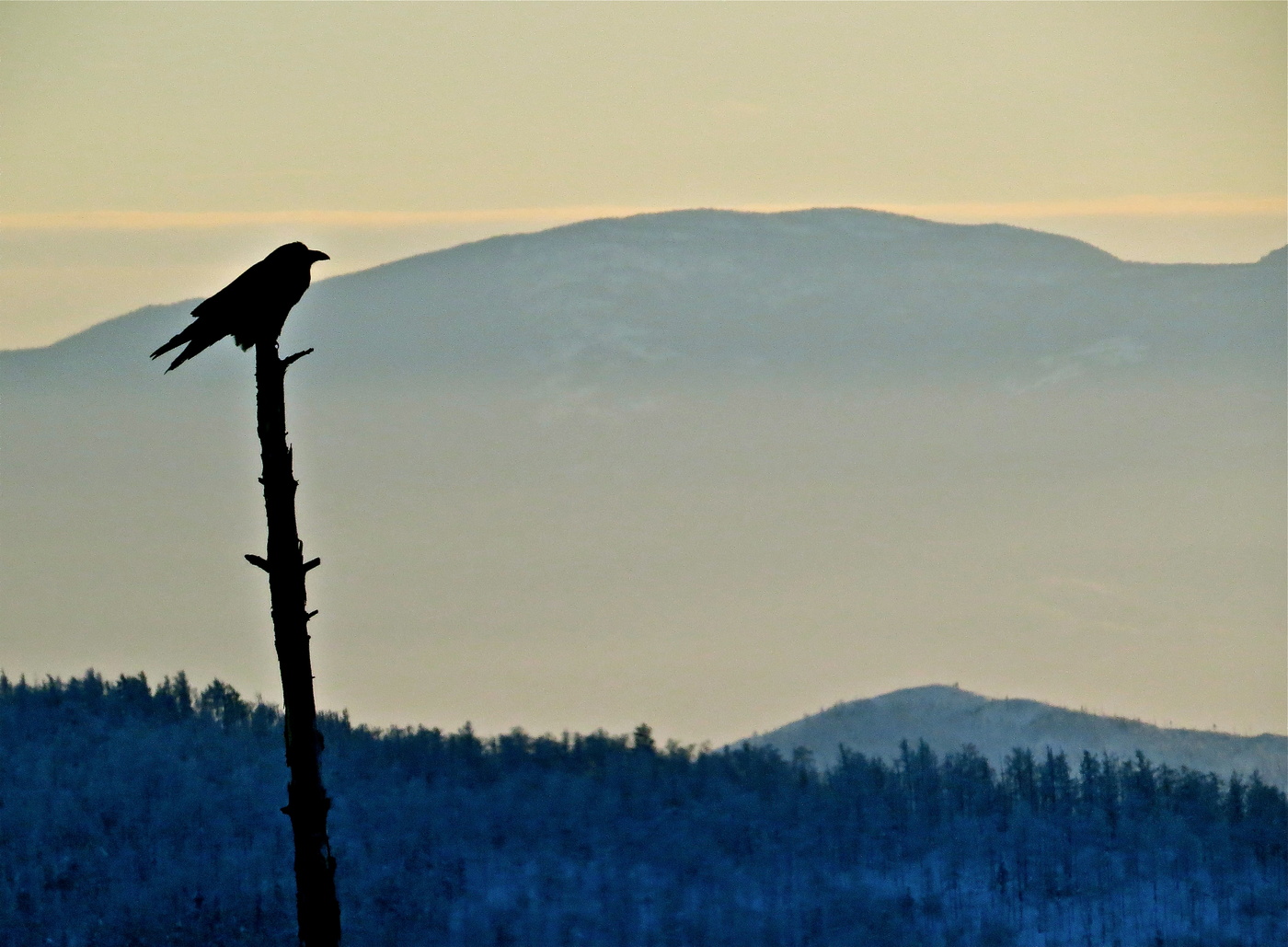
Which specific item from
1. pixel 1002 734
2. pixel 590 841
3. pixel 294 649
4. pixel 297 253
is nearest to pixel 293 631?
pixel 294 649

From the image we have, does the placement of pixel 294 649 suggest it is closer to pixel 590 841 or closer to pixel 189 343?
pixel 189 343

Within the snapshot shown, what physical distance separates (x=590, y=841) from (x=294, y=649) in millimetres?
29066

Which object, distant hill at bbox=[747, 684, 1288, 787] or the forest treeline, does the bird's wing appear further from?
distant hill at bbox=[747, 684, 1288, 787]

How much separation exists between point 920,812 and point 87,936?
23744 millimetres

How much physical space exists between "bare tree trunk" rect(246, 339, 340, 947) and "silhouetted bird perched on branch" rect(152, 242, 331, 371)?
1.27 ft

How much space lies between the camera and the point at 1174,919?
36969 millimetres

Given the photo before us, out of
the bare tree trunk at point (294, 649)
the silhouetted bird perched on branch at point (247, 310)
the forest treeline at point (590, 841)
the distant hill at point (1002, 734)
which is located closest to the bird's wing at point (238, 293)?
the silhouetted bird perched on branch at point (247, 310)

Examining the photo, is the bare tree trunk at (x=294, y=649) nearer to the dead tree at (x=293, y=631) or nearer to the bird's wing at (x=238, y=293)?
the dead tree at (x=293, y=631)

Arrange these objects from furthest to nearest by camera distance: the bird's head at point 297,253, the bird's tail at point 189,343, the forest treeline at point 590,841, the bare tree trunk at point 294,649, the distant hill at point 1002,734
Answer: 1. the distant hill at point 1002,734
2. the forest treeline at point 590,841
3. the bird's head at point 297,253
4. the bird's tail at point 189,343
5. the bare tree trunk at point 294,649

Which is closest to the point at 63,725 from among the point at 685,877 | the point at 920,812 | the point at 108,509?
the point at 685,877

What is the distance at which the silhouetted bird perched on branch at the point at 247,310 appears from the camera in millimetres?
12711

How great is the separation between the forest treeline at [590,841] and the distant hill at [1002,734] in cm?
920

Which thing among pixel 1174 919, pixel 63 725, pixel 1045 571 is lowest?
pixel 1174 919

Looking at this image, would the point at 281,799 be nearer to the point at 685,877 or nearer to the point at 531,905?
the point at 531,905
